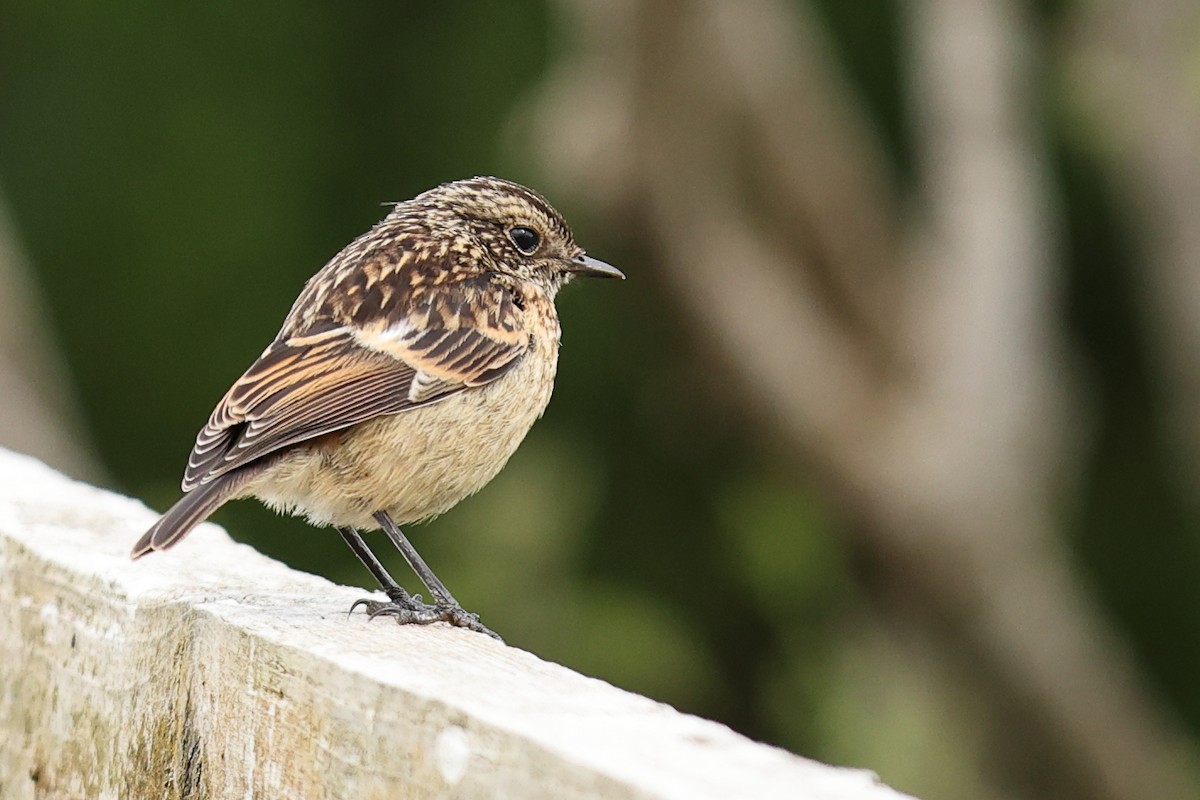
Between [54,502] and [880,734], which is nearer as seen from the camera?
[54,502]

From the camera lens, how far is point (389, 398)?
4027 mm

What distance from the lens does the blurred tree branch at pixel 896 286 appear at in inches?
277

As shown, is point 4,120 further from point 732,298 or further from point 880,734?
point 880,734

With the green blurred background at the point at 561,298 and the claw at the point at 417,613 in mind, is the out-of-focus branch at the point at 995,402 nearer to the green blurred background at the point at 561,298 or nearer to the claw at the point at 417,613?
the green blurred background at the point at 561,298

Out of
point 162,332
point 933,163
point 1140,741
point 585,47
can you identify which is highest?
point 585,47

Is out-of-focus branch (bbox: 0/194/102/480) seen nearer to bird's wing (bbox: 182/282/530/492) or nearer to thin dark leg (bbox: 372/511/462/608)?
bird's wing (bbox: 182/282/530/492)

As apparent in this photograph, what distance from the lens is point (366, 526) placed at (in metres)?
4.25

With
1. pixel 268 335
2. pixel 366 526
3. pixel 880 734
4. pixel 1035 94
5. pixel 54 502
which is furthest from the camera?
pixel 268 335

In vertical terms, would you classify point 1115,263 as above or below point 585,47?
A: below

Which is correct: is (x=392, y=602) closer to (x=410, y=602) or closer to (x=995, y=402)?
(x=410, y=602)

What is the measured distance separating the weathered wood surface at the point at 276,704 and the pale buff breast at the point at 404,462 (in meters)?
0.63

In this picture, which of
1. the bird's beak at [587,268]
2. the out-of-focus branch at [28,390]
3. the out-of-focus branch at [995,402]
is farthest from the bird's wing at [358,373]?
the out-of-focus branch at [28,390]

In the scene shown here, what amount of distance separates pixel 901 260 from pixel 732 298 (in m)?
0.88

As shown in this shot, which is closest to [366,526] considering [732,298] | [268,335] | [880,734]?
[880,734]
